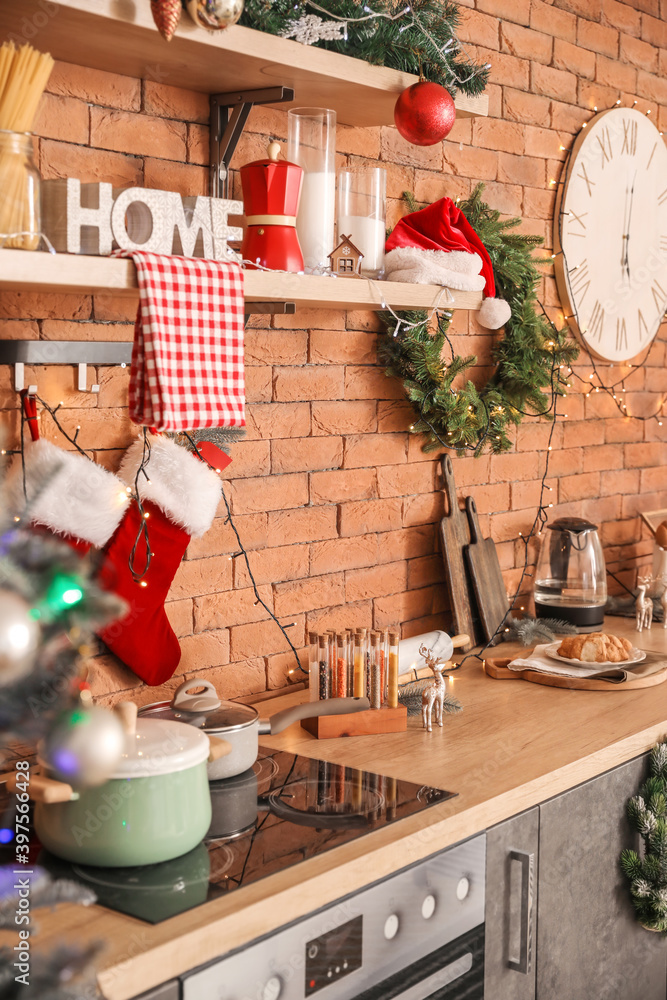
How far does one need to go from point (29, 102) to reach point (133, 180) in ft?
1.34

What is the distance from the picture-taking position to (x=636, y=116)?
2885mm

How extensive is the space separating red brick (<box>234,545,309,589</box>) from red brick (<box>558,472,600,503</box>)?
982mm

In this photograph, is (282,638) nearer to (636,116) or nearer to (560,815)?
(560,815)

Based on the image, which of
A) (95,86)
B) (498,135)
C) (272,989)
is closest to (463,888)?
(272,989)

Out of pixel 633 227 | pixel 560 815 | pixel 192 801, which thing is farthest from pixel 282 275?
pixel 633 227

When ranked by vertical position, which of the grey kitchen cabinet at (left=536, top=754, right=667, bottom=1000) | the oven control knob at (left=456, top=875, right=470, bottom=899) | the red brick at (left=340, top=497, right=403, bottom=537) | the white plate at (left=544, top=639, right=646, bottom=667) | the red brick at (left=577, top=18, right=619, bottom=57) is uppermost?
the red brick at (left=577, top=18, right=619, bottom=57)

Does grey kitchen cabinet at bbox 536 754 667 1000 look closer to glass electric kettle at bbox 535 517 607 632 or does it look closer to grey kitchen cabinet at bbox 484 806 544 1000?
grey kitchen cabinet at bbox 484 806 544 1000

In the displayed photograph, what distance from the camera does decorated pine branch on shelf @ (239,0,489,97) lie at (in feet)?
5.21

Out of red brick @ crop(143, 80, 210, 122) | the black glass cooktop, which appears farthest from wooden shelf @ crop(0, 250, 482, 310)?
the black glass cooktop

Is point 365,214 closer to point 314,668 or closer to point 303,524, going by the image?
point 303,524

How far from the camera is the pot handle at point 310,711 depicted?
5.32ft

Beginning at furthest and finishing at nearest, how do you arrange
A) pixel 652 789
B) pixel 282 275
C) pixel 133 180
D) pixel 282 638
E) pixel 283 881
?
pixel 282 638, pixel 652 789, pixel 133 180, pixel 282 275, pixel 283 881

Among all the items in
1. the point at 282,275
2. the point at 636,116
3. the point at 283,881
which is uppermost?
the point at 636,116

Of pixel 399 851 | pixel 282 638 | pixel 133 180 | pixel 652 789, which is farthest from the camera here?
pixel 282 638
